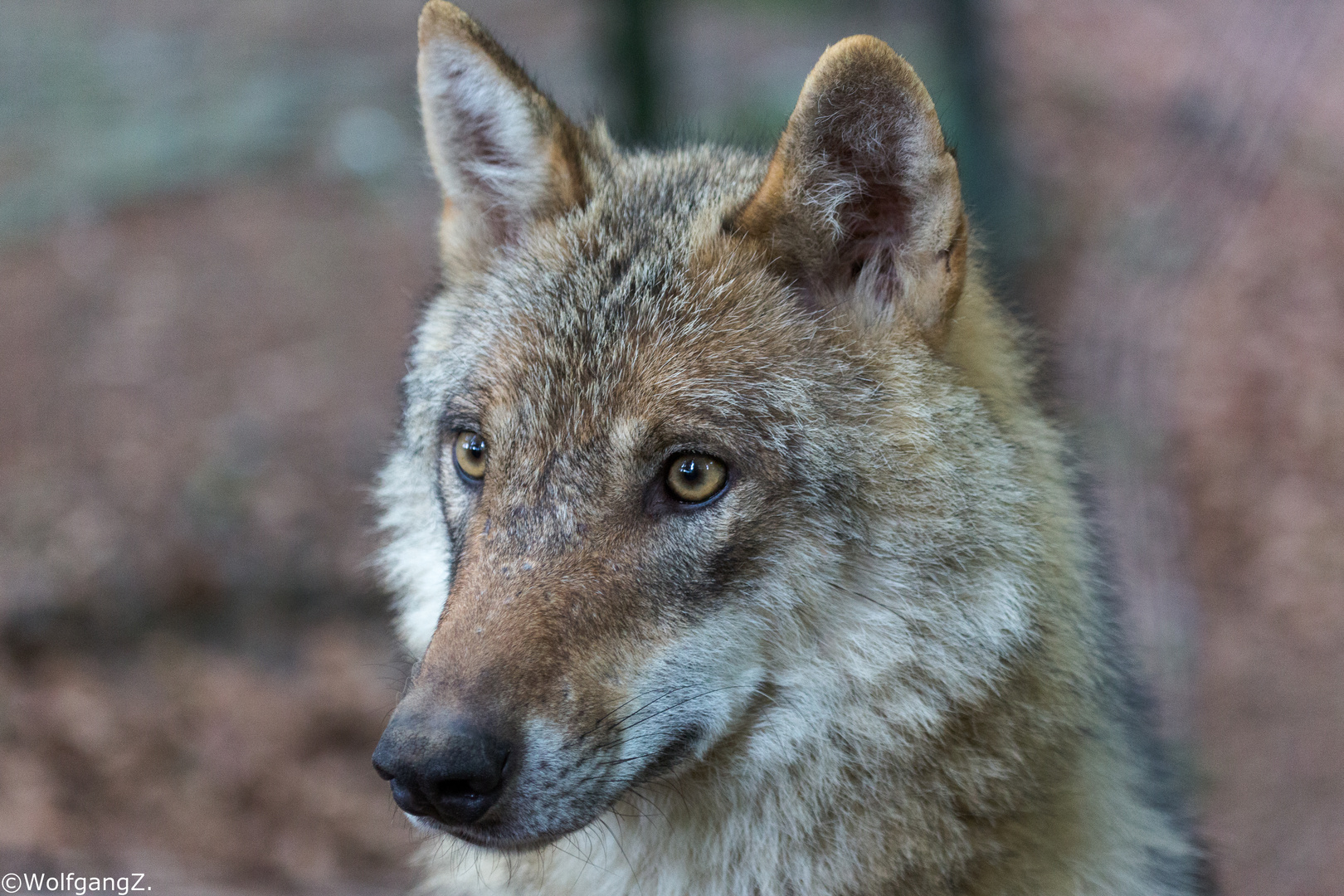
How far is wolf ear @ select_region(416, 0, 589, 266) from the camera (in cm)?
342

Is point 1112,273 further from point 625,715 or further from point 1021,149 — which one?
point 625,715

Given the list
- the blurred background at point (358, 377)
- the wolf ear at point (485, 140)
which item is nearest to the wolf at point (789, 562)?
the wolf ear at point (485, 140)

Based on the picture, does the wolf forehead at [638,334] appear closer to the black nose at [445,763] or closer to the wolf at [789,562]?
the wolf at [789,562]

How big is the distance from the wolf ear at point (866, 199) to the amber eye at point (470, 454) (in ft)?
3.14

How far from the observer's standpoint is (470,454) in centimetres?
323

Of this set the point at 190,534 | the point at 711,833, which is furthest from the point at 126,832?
the point at 711,833

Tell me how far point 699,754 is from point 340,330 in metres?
7.64

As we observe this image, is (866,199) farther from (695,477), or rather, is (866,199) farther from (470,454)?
(470,454)

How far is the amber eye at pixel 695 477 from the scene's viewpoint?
291 cm

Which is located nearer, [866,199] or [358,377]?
[866,199]

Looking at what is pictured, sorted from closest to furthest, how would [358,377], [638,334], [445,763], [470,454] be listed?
1. [445,763]
2. [638,334]
3. [470,454]
4. [358,377]

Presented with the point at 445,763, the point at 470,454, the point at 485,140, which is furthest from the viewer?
the point at 485,140

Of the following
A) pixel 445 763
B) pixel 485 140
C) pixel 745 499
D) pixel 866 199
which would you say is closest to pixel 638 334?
pixel 745 499

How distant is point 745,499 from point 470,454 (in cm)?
84
